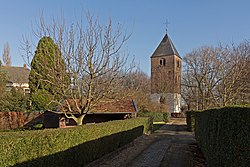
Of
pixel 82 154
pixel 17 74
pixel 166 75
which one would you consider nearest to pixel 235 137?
pixel 82 154

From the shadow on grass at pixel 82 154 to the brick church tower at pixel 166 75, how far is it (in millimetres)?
32855

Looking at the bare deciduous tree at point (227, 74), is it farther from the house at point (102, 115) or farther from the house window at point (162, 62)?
the house window at point (162, 62)

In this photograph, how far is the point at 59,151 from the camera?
6.05 meters

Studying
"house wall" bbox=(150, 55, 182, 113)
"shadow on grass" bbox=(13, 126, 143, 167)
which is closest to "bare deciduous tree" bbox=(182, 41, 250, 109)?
"shadow on grass" bbox=(13, 126, 143, 167)

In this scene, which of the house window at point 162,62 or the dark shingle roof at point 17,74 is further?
the house window at point 162,62

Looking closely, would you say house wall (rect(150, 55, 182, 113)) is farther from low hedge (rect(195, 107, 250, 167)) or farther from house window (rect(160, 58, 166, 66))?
low hedge (rect(195, 107, 250, 167))

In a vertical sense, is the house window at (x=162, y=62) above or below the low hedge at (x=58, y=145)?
above

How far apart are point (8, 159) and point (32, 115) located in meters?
20.3

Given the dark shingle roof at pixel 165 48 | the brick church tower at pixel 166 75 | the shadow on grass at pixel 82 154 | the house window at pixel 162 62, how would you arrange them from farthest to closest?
the dark shingle roof at pixel 165 48 < the house window at pixel 162 62 < the brick church tower at pixel 166 75 < the shadow on grass at pixel 82 154

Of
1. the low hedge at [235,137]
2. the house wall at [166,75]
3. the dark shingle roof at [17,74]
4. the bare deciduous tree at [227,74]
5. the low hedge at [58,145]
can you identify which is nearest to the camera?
the low hedge at [235,137]

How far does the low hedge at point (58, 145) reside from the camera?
15.3 feet

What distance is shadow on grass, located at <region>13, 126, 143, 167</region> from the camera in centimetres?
545

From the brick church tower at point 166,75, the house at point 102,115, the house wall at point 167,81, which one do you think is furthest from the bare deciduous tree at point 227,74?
the house wall at point 167,81

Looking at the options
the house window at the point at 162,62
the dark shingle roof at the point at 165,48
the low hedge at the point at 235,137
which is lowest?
the low hedge at the point at 235,137
